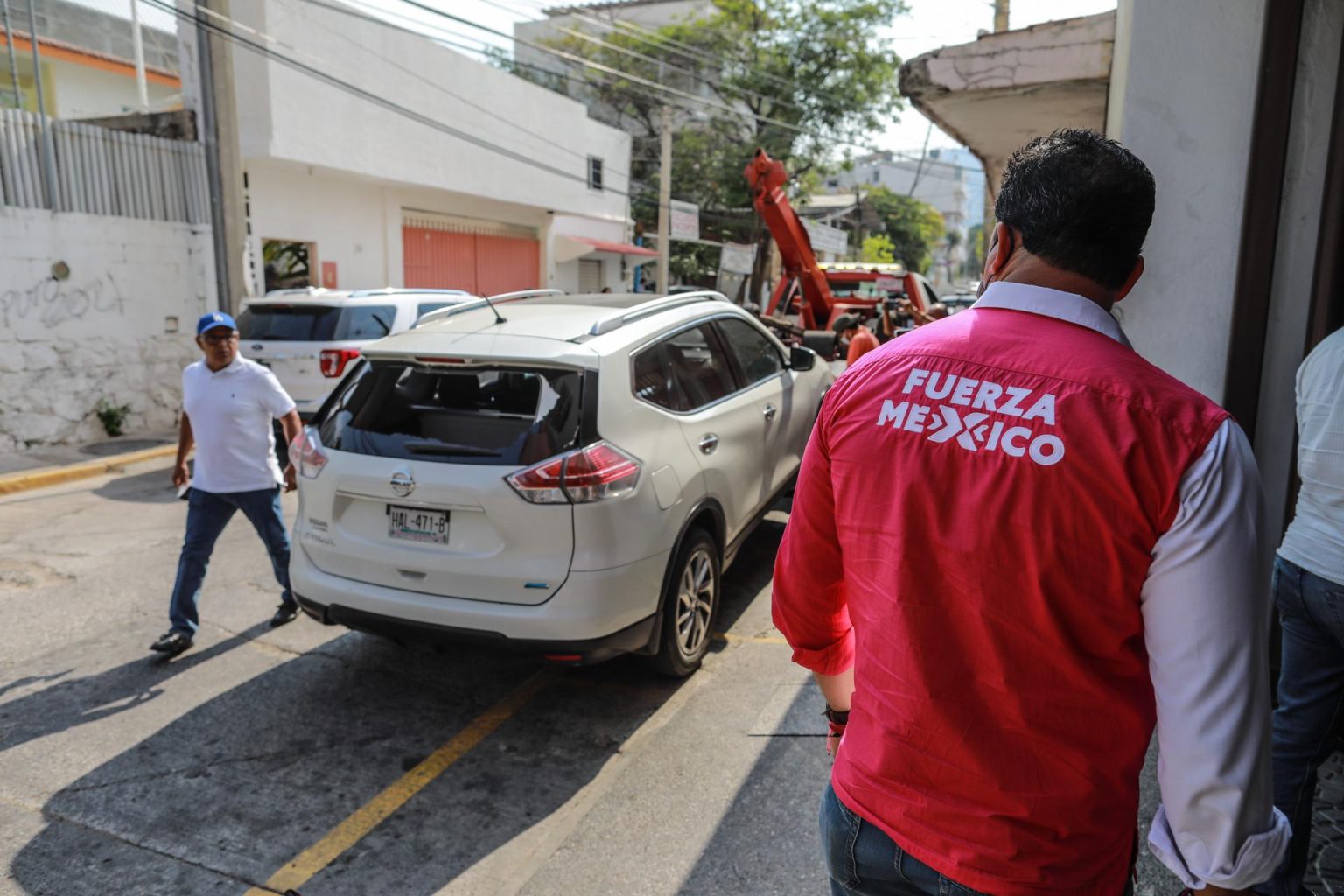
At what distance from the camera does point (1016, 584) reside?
48.9 inches

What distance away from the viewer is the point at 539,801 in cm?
332

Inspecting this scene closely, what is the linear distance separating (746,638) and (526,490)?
1736 millimetres

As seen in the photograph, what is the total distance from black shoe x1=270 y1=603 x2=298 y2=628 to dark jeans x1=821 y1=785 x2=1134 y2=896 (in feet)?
13.5

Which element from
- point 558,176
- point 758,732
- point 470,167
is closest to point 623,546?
point 758,732

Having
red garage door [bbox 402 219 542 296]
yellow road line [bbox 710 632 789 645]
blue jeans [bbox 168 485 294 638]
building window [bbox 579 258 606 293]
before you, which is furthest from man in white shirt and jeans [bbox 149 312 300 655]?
building window [bbox 579 258 606 293]

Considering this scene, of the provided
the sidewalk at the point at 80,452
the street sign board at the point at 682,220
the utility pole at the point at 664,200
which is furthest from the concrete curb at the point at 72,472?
the street sign board at the point at 682,220

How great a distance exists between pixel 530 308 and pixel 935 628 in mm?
3626

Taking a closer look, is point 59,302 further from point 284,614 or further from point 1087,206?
point 1087,206

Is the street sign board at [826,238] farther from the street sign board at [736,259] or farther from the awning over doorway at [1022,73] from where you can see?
the awning over doorway at [1022,73]

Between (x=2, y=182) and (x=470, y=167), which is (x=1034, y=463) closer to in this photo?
(x=2, y=182)

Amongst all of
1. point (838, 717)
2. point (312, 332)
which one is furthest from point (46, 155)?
point (838, 717)

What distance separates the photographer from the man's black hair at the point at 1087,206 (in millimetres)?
1296

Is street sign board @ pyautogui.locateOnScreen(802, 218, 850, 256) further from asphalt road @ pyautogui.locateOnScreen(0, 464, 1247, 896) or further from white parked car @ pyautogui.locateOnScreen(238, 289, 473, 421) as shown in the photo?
asphalt road @ pyautogui.locateOnScreen(0, 464, 1247, 896)

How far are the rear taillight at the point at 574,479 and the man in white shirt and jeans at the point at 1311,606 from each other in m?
2.24
